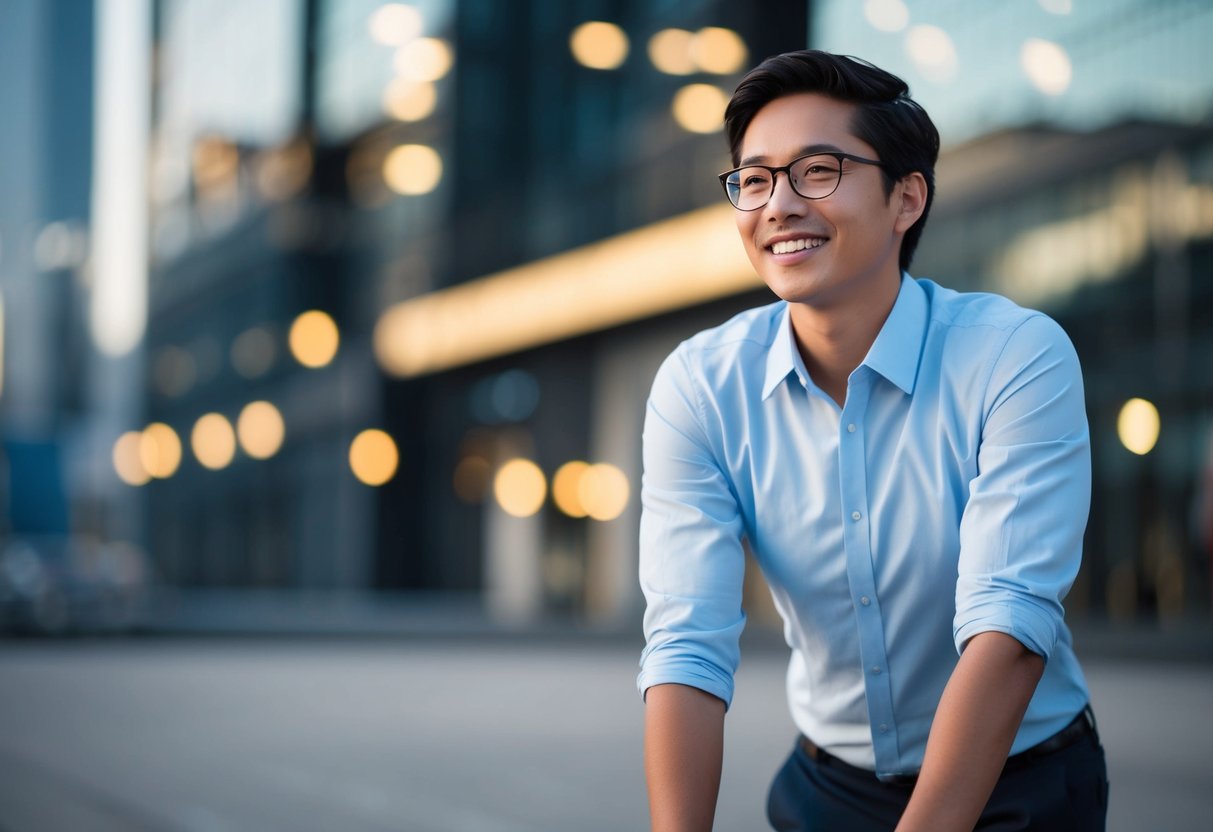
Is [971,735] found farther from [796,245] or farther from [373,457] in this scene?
[373,457]

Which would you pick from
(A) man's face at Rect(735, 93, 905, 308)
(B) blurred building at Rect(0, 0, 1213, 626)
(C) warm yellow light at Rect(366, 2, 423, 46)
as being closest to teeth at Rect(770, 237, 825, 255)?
(A) man's face at Rect(735, 93, 905, 308)

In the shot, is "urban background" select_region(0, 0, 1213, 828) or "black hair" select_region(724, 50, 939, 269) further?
"urban background" select_region(0, 0, 1213, 828)

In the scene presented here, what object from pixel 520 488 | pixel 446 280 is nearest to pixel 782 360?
pixel 520 488

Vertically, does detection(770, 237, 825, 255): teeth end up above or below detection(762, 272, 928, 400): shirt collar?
above

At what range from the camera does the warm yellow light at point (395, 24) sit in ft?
118

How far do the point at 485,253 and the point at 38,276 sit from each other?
48376 millimetres

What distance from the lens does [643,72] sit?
2873 centimetres

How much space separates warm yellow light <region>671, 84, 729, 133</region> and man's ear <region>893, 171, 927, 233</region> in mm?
24586

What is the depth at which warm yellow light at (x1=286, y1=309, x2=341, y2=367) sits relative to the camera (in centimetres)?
3926

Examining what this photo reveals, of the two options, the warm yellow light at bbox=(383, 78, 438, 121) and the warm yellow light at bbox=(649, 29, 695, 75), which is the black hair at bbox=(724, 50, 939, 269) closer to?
the warm yellow light at bbox=(649, 29, 695, 75)

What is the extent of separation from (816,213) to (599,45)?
97.8 ft

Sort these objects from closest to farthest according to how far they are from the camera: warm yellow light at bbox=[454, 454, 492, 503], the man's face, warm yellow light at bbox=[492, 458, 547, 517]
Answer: the man's face, warm yellow light at bbox=[492, 458, 547, 517], warm yellow light at bbox=[454, 454, 492, 503]

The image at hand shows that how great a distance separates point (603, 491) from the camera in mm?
29641

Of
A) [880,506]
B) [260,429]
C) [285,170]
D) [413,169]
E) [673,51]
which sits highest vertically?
[285,170]
